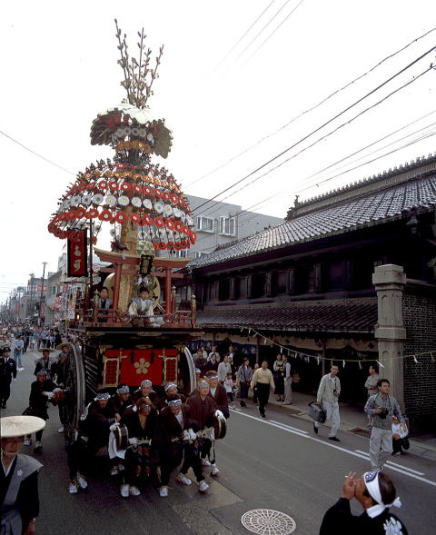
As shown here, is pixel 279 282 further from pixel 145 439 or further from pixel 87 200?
pixel 145 439

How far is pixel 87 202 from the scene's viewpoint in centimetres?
758

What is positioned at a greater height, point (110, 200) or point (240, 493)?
point (110, 200)

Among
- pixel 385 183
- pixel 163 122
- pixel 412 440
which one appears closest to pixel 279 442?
pixel 412 440

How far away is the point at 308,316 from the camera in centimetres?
1479

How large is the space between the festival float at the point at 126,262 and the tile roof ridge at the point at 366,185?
14.8 metres

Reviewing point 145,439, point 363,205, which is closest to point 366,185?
point 363,205

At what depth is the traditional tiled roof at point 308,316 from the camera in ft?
40.2

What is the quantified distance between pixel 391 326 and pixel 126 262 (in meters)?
7.38

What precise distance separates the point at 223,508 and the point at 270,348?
12163mm

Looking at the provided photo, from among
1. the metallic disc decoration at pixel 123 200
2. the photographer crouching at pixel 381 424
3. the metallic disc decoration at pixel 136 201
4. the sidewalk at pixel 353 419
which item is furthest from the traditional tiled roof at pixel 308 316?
the metallic disc decoration at pixel 123 200

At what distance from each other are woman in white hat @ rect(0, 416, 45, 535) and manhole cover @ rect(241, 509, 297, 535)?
9.31 ft

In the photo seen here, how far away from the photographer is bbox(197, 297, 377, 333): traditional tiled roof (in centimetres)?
1225

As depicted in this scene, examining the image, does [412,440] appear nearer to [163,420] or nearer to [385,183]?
[163,420]

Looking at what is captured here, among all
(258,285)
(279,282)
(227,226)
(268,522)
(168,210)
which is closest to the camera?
(268,522)
